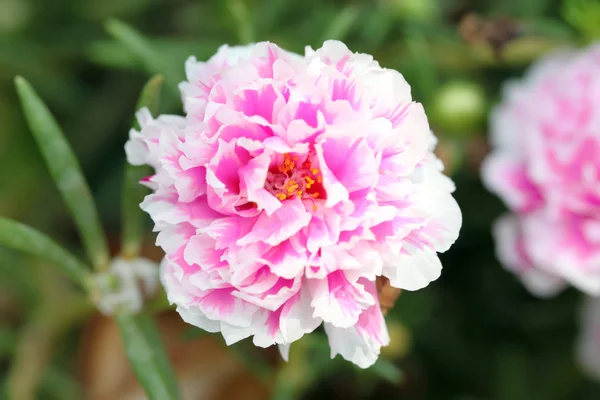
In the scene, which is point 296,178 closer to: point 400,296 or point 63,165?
point 63,165

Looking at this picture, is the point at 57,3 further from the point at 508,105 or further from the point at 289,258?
the point at 289,258

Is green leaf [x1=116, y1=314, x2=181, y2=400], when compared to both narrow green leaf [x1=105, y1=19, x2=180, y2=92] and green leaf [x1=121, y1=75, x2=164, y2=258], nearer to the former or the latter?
green leaf [x1=121, y1=75, x2=164, y2=258]

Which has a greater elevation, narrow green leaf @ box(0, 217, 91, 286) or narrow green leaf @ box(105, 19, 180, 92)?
narrow green leaf @ box(105, 19, 180, 92)

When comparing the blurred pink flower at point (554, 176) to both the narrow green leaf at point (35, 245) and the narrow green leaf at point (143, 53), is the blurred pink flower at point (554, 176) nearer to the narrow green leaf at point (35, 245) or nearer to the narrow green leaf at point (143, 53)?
the narrow green leaf at point (143, 53)

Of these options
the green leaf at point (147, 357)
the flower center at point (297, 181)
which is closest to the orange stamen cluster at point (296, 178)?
the flower center at point (297, 181)

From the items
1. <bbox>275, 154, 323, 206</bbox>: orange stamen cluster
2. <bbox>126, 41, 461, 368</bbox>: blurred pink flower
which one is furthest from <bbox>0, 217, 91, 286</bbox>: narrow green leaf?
<bbox>275, 154, 323, 206</bbox>: orange stamen cluster

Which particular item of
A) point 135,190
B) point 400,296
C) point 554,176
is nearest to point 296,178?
point 135,190
